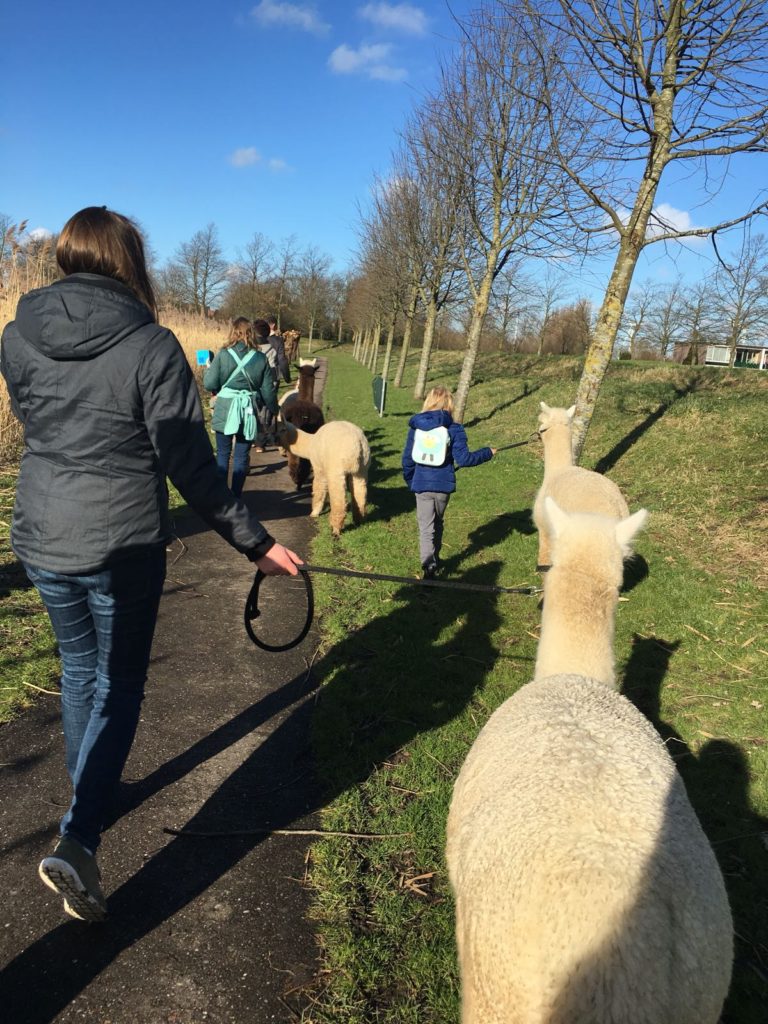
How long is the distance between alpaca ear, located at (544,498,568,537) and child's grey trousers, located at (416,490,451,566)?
2.81m

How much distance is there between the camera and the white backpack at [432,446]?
6.05 meters

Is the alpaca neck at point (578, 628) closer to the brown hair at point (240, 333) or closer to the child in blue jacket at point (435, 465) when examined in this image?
the child in blue jacket at point (435, 465)

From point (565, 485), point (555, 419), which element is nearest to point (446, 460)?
point (565, 485)

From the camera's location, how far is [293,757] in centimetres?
361

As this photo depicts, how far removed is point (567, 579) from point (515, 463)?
9.61 m

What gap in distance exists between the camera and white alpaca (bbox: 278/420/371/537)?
7891mm

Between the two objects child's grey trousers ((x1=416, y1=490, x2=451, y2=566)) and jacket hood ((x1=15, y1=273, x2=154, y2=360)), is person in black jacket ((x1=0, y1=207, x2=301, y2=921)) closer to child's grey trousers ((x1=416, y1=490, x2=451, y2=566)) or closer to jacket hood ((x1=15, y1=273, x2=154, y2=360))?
jacket hood ((x1=15, y1=273, x2=154, y2=360))

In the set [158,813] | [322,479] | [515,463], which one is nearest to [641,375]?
[515,463]

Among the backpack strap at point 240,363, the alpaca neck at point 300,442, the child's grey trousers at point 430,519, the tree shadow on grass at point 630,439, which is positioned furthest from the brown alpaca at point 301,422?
the tree shadow on grass at point 630,439

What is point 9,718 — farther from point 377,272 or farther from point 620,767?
point 377,272

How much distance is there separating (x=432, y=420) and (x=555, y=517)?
301 centimetres

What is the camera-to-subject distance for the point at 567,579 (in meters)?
3.13

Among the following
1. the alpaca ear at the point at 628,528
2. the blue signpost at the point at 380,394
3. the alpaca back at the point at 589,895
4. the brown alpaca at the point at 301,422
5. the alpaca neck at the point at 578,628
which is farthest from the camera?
the blue signpost at the point at 380,394

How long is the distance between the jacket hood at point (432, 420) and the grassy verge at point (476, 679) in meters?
1.67
